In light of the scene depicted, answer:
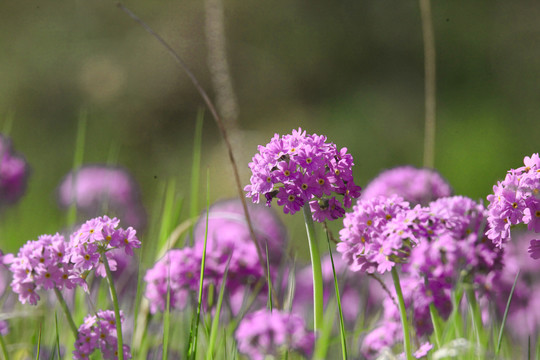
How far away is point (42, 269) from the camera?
1019 millimetres

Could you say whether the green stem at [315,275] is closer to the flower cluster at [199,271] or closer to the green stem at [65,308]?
the flower cluster at [199,271]

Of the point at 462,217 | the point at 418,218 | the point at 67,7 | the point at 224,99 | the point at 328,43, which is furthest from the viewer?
the point at 67,7

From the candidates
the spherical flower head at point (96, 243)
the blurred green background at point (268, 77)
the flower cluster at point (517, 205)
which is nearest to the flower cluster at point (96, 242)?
the spherical flower head at point (96, 243)

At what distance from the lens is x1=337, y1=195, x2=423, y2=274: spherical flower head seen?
0.95 m

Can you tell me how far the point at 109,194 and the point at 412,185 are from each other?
1325mm

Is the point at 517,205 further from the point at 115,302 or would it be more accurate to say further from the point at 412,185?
the point at 412,185

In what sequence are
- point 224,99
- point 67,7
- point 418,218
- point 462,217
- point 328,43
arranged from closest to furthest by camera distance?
point 418,218 < point 462,217 < point 224,99 < point 328,43 < point 67,7

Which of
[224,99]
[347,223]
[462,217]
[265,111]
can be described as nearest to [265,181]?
[347,223]

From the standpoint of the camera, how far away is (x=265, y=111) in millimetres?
6480

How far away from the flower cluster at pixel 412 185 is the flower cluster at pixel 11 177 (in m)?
1.37

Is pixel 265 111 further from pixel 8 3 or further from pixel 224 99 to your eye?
pixel 224 99

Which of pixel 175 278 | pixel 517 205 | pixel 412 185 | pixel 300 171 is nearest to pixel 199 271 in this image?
pixel 175 278

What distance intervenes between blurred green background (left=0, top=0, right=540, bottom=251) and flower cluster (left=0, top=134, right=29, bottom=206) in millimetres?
2764

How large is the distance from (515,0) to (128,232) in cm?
641
